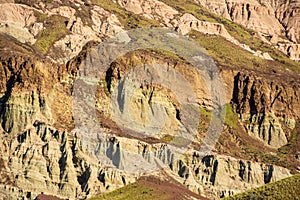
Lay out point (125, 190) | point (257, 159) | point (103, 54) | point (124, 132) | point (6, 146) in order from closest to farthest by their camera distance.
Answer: point (125, 190) < point (6, 146) < point (124, 132) < point (257, 159) < point (103, 54)

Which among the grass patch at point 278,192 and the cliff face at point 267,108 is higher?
the grass patch at point 278,192

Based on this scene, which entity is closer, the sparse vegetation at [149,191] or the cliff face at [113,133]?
the sparse vegetation at [149,191]

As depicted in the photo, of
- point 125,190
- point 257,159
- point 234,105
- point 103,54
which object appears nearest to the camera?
point 125,190

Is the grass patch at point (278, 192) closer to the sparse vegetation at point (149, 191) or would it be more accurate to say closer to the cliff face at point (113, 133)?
the sparse vegetation at point (149, 191)

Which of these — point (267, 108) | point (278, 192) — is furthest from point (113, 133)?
point (278, 192)

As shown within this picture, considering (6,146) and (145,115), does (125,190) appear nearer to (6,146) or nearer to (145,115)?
(6,146)

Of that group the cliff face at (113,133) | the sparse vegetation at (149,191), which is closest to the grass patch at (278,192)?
the sparse vegetation at (149,191)

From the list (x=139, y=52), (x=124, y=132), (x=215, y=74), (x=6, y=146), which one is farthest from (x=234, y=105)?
(x=6, y=146)

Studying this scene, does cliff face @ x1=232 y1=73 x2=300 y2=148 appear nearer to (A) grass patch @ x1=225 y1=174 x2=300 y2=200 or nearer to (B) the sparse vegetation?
(B) the sparse vegetation

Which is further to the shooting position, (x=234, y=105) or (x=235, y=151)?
(x=234, y=105)
